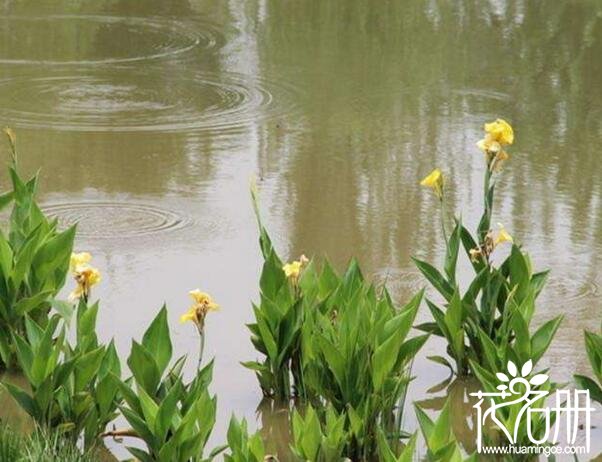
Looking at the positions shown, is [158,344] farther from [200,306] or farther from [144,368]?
[200,306]

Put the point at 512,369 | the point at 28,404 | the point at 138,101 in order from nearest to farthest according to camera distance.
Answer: the point at 28,404, the point at 512,369, the point at 138,101

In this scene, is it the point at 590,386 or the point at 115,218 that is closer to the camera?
the point at 590,386

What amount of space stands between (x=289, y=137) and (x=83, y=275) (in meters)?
3.36

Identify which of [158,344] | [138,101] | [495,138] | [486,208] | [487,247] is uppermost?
[495,138]

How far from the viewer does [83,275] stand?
175 inches

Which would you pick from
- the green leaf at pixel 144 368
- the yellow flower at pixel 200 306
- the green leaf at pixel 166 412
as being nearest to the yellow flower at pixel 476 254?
the yellow flower at pixel 200 306

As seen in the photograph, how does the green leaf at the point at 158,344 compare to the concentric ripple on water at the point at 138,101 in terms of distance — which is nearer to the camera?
the green leaf at the point at 158,344

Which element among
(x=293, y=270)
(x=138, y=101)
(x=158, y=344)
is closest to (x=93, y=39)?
(x=138, y=101)

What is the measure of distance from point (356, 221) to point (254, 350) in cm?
146

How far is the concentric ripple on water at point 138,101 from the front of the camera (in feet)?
25.8

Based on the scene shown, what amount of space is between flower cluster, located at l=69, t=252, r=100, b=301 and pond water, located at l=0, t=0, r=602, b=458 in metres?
0.61

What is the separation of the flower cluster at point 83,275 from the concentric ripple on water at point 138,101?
10.8 ft

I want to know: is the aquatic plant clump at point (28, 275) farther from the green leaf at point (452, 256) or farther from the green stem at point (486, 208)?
the green stem at point (486, 208)

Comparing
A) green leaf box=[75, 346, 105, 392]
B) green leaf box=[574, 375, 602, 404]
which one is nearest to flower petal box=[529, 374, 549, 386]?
green leaf box=[574, 375, 602, 404]
